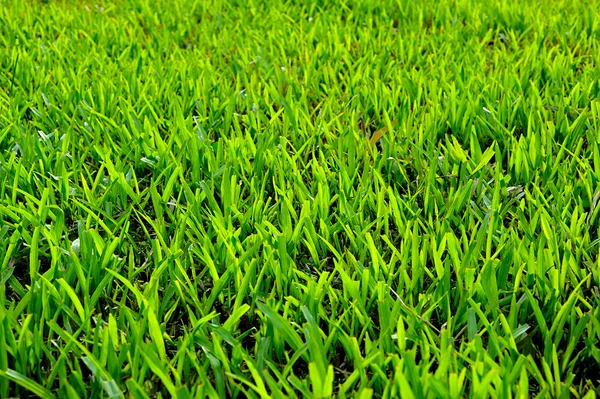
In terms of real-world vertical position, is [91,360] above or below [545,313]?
above

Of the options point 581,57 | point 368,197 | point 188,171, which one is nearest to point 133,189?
point 188,171

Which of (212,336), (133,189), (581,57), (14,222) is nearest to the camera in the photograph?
(212,336)

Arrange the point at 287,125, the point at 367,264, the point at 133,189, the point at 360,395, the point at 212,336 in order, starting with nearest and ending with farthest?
1. the point at 360,395
2. the point at 212,336
3. the point at 367,264
4. the point at 133,189
5. the point at 287,125

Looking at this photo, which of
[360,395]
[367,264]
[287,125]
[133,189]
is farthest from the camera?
[287,125]

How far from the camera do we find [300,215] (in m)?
1.68

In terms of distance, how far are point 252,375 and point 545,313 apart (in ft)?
1.99

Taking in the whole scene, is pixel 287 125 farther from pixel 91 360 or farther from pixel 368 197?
pixel 91 360

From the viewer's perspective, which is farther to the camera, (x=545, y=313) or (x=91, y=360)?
(x=545, y=313)

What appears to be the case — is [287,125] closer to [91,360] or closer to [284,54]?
[284,54]

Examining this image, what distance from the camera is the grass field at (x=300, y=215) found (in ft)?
4.06

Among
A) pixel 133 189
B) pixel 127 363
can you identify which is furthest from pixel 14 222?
pixel 127 363

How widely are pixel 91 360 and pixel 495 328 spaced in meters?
0.76

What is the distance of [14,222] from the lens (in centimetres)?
172

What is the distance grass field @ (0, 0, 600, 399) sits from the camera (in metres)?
1.24
